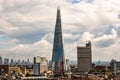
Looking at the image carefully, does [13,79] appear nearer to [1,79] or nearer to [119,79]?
[1,79]

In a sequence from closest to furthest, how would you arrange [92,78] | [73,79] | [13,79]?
[92,78] → [73,79] → [13,79]

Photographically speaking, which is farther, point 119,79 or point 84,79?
point 119,79

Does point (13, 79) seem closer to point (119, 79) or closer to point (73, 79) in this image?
point (73, 79)

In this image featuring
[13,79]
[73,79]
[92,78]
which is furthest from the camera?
[13,79]

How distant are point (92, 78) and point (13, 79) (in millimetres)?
45285

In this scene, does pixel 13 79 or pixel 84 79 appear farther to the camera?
pixel 13 79

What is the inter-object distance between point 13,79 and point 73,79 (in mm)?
31967

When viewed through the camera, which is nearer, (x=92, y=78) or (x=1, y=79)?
(x=92, y=78)

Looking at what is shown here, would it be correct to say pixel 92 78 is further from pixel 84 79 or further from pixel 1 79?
pixel 1 79

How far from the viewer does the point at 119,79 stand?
185m

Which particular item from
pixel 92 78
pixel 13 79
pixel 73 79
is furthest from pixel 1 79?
pixel 92 78

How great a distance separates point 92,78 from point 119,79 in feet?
64.1

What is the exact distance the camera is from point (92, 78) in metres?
171

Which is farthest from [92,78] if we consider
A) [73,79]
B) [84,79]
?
[73,79]
